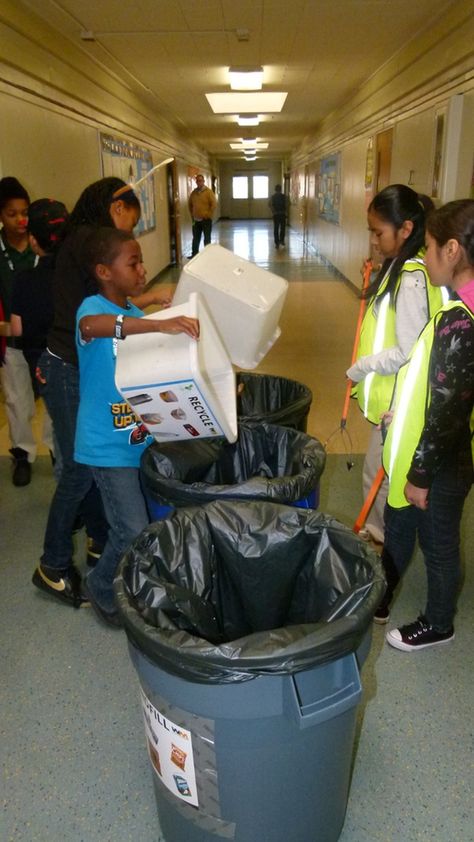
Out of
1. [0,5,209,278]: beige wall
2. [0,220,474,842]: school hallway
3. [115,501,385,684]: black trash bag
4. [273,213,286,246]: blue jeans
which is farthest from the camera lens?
[273,213,286,246]: blue jeans

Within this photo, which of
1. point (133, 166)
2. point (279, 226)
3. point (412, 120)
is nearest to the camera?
point (412, 120)

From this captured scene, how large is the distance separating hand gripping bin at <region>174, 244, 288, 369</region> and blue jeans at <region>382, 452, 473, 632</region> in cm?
65

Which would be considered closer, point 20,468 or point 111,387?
point 111,387

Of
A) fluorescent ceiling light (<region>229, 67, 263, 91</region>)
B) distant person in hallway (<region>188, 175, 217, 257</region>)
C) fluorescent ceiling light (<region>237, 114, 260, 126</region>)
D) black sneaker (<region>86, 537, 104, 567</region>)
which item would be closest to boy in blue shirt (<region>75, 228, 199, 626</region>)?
black sneaker (<region>86, 537, 104, 567</region>)

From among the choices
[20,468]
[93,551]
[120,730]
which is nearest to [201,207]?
[20,468]

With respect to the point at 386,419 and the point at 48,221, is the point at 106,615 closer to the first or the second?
the point at 386,419

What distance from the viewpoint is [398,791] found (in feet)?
4.69

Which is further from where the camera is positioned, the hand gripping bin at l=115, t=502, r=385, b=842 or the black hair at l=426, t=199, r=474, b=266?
the black hair at l=426, t=199, r=474, b=266

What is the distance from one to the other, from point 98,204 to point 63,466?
2.74ft

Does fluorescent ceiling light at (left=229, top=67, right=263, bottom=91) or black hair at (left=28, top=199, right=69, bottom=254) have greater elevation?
fluorescent ceiling light at (left=229, top=67, right=263, bottom=91)

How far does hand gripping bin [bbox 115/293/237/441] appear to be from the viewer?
1.43m

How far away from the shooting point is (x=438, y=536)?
1.68 m

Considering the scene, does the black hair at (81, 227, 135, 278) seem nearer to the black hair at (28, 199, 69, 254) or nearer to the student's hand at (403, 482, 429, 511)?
the black hair at (28, 199, 69, 254)

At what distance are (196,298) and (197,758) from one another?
100 cm
